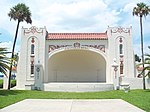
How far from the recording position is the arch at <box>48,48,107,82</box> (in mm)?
39434

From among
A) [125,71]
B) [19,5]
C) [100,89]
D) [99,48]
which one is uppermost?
→ [19,5]

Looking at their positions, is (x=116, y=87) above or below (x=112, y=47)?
below

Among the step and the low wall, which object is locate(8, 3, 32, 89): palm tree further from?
the low wall

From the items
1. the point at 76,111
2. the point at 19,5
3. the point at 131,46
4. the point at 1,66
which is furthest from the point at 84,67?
the point at 76,111

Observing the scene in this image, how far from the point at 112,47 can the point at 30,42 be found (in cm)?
1170

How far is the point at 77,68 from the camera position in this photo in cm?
4122

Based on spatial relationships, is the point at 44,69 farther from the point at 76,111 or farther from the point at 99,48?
the point at 76,111

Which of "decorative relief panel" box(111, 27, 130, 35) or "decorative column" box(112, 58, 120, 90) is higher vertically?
"decorative relief panel" box(111, 27, 130, 35)

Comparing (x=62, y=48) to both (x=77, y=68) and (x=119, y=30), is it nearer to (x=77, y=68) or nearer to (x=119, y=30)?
(x=77, y=68)

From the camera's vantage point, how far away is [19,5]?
3328 cm

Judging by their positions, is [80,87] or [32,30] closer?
[80,87]

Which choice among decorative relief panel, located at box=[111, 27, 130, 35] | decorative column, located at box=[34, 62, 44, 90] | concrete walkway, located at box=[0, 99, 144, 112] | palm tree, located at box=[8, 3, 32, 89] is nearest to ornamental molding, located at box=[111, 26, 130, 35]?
decorative relief panel, located at box=[111, 27, 130, 35]

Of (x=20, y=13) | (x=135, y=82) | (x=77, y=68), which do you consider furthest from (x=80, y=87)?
(x=20, y=13)

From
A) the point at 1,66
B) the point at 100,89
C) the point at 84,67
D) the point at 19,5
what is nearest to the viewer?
the point at 1,66
